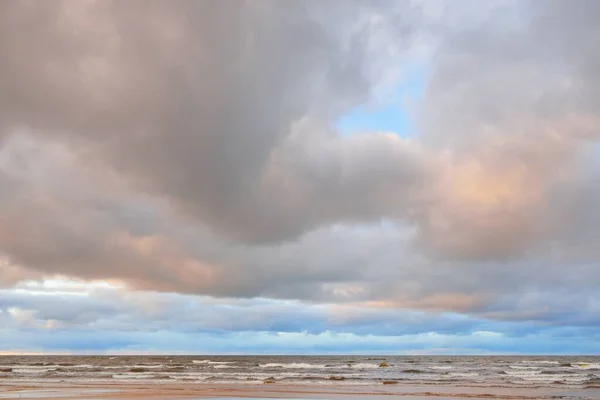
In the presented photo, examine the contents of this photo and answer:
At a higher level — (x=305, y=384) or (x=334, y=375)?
(x=305, y=384)

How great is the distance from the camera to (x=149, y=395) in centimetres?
3131

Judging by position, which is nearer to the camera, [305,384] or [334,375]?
[305,384]

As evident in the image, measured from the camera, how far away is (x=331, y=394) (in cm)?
3206

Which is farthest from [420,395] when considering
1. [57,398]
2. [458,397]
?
[57,398]

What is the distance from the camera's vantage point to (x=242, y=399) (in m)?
28.7

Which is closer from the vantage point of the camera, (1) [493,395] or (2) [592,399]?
(2) [592,399]

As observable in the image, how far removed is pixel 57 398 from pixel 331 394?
15.8 metres

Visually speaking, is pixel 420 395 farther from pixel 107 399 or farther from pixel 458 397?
pixel 107 399

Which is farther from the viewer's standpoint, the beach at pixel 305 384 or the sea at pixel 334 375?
the sea at pixel 334 375

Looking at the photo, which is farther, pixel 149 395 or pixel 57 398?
pixel 149 395

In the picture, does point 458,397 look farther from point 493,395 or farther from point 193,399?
point 193,399

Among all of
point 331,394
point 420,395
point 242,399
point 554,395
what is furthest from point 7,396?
point 554,395

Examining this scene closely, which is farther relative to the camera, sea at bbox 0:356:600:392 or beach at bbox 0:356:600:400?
sea at bbox 0:356:600:392

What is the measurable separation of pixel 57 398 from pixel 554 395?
29.3 m
